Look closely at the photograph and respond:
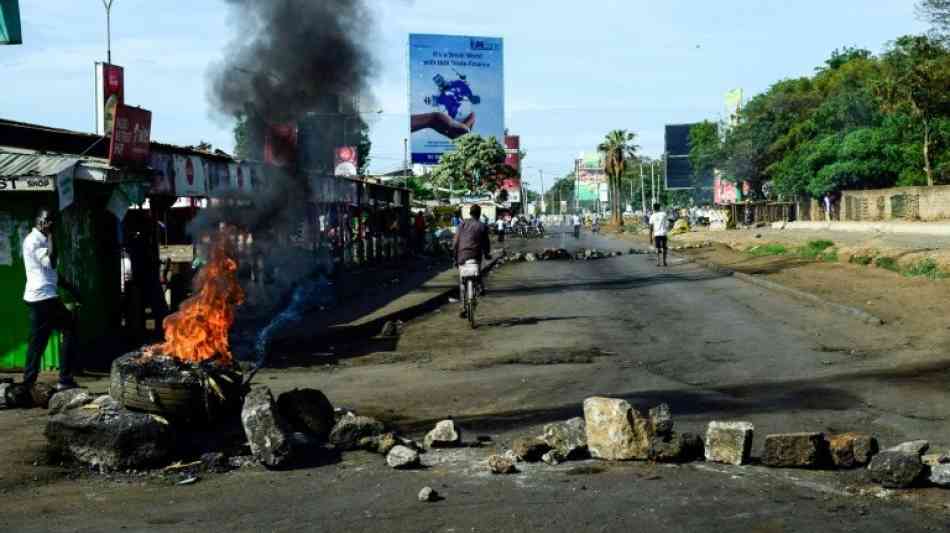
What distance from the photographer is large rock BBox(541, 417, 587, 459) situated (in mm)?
6941

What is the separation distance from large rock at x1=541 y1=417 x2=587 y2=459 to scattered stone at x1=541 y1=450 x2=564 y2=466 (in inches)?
0.7

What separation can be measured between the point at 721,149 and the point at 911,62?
3272 cm

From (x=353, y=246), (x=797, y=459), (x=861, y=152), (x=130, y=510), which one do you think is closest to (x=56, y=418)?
(x=130, y=510)

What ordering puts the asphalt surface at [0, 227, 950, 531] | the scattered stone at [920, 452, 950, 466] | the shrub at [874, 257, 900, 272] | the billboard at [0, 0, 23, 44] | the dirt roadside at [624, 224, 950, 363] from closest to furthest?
the asphalt surface at [0, 227, 950, 531]
the scattered stone at [920, 452, 950, 466]
the billboard at [0, 0, 23, 44]
the dirt roadside at [624, 224, 950, 363]
the shrub at [874, 257, 900, 272]

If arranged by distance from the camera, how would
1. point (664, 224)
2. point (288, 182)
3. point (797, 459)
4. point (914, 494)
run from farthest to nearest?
1. point (664, 224)
2. point (288, 182)
3. point (797, 459)
4. point (914, 494)

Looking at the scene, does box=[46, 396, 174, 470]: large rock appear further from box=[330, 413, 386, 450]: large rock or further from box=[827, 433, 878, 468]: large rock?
box=[827, 433, 878, 468]: large rock

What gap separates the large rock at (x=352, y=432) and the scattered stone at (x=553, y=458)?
1.39 m

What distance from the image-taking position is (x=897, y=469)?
5922 mm

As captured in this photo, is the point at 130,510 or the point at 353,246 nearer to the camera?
the point at 130,510

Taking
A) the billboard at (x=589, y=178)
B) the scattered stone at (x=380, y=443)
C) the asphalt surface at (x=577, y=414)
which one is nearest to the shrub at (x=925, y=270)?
the asphalt surface at (x=577, y=414)

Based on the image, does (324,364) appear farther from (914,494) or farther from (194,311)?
(914,494)

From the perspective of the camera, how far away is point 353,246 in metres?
29.9

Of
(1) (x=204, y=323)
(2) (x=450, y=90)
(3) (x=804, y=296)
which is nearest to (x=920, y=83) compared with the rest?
(2) (x=450, y=90)

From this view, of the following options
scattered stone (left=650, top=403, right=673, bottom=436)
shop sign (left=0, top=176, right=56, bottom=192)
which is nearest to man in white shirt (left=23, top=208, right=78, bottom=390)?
shop sign (left=0, top=176, right=56, bottom=192)
